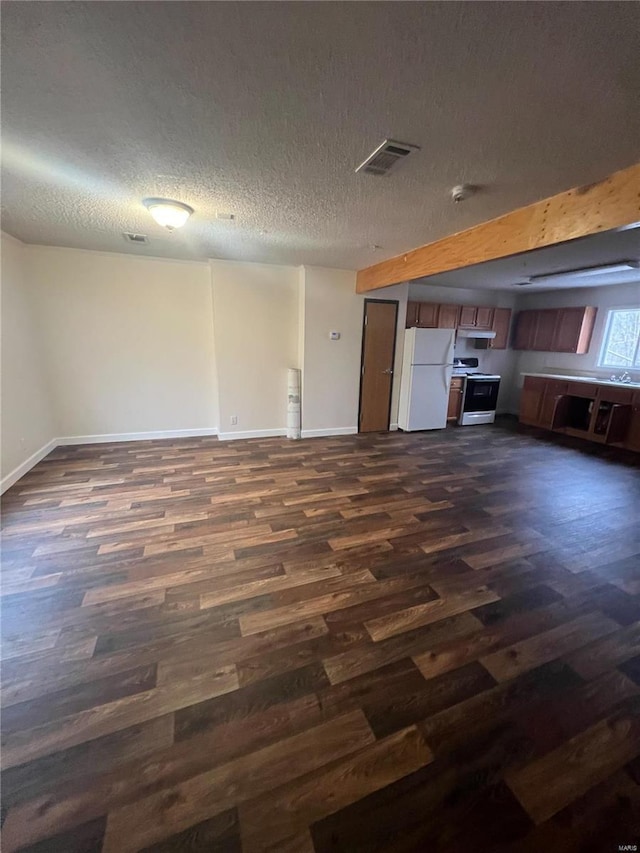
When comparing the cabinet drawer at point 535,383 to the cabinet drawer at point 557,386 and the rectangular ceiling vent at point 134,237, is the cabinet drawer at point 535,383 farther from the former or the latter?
the rectangular ceiling vent at point 134,237

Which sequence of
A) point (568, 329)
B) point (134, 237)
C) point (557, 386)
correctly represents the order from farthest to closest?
1. point (568, 329)
2. point (557, 386)
3. point (134, 237)

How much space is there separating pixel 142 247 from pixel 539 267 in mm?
5046

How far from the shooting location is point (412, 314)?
5.73 m

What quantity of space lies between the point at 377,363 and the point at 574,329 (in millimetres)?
3695

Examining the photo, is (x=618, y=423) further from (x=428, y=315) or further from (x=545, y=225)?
(x=545, y=225)

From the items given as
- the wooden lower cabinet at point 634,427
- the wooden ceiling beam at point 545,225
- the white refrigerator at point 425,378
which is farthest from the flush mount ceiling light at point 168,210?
the wooden lower cabinet at point 634,427

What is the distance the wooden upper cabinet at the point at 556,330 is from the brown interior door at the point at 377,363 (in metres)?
3.18

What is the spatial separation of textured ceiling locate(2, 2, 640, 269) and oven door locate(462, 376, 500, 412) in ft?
12.7

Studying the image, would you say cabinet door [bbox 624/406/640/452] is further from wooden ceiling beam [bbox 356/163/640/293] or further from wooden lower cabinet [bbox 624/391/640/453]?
wooden ceiling beam [bbox 356/163/640/293]

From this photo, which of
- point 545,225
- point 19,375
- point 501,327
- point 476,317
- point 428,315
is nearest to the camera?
point 545,225

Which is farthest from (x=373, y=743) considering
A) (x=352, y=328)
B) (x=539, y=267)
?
(x=539, y=267)

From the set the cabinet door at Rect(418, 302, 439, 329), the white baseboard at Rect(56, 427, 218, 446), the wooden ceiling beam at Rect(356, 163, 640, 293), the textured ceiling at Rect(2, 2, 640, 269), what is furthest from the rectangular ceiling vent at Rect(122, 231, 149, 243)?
the cabinet door at Rect(418, 302, 439, 329)

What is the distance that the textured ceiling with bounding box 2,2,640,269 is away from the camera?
3.55 ft

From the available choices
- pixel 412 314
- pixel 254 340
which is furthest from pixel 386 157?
pixel 412 314
